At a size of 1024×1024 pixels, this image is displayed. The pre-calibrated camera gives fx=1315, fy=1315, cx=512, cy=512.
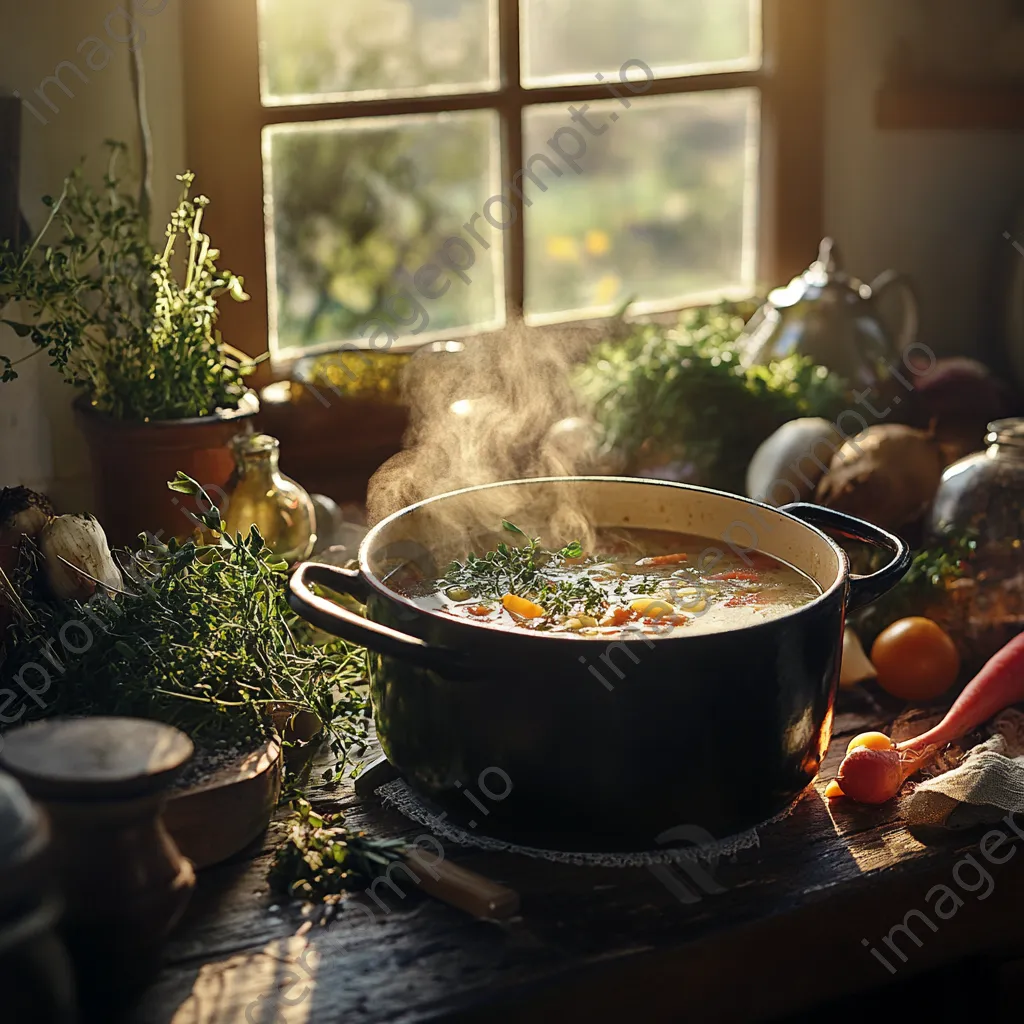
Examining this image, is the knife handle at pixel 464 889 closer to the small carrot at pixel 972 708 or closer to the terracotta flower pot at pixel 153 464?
the small carrot at pixel 972 708

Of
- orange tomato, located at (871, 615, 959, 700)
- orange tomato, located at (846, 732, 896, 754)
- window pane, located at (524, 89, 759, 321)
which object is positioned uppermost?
window pane, located at (524, 89, 759, 321)

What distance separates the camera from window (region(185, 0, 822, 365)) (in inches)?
66.5

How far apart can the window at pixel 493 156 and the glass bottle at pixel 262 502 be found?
41cm

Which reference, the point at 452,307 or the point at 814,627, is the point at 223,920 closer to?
the point at 814,627

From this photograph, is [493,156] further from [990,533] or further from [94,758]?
[94,758]

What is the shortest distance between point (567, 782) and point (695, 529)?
37 centimetres

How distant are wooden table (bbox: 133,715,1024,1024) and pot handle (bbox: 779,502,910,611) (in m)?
0.19

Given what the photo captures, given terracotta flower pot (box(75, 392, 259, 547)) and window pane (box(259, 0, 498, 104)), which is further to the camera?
window pane (box(259, 0, 498, 104))

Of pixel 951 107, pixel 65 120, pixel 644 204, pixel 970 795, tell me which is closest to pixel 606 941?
pixel 970 795

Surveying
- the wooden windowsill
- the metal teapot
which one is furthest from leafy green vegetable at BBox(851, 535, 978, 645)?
the wooden windowsill

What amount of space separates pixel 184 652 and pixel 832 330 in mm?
1132

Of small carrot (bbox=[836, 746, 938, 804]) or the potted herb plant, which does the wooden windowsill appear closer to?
the potted herb plant

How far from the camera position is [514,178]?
6.15 feet

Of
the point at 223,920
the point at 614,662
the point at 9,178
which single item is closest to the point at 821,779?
the point at 614,662
